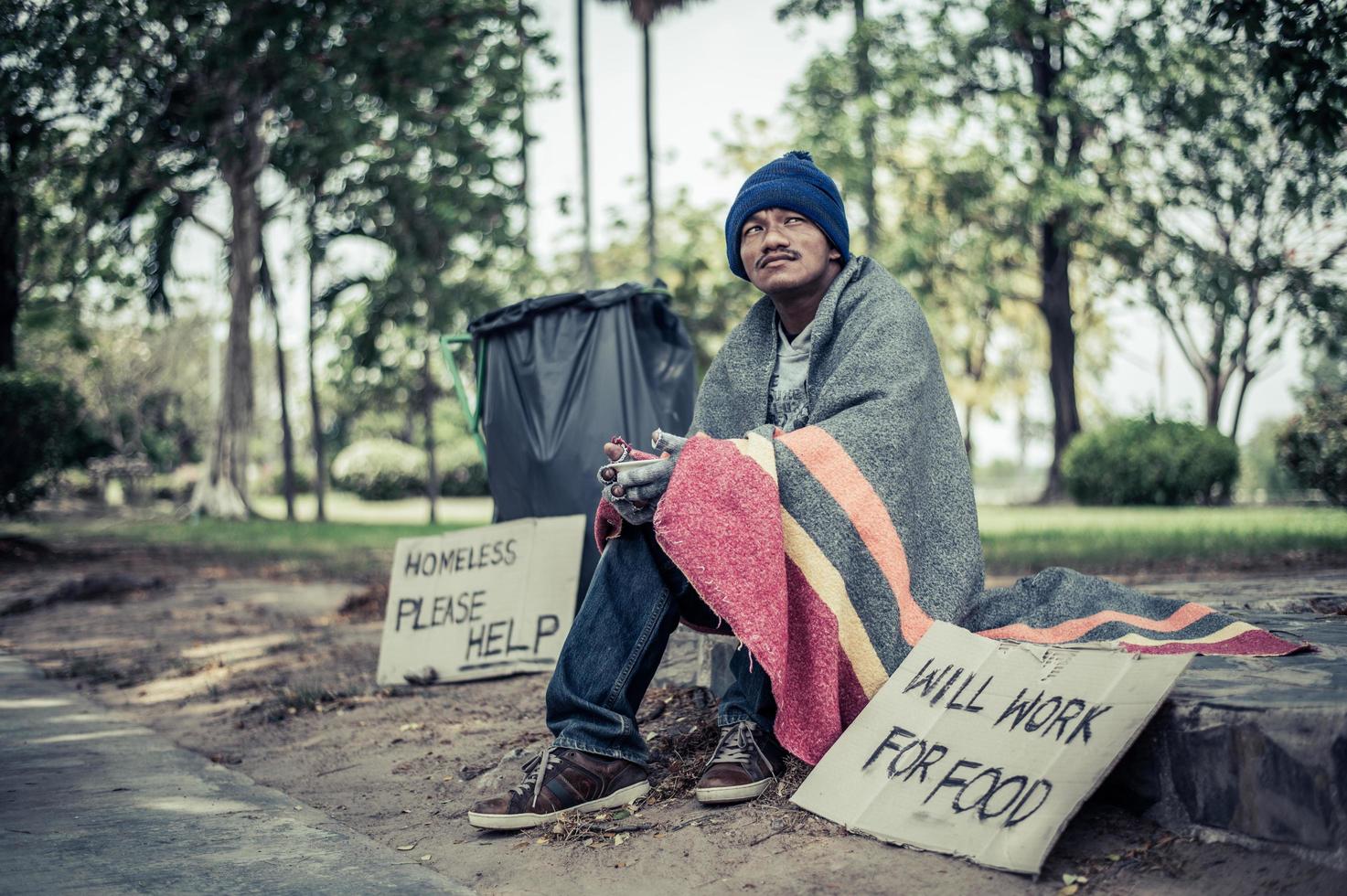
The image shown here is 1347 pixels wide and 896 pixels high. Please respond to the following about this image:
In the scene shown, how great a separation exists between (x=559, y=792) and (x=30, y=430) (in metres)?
9.82

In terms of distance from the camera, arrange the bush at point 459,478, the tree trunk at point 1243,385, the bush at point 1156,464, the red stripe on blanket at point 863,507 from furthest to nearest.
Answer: the bush at point 459,478, the tree trunk at point 1243,385, the bush at point 1156,464, the red stripe on blanket at point 863,507

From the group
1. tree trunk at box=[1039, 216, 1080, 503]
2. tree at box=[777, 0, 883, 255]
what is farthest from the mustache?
tree trunk at box=[1039, 216, 1080, 503]

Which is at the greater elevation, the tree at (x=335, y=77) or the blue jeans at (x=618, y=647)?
the tree at (x=335, y=77)

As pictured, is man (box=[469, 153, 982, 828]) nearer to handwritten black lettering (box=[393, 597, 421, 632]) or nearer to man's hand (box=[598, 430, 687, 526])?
man's hand (box=[598, 430, 687, 526])

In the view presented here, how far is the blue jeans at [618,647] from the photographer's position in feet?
8.51

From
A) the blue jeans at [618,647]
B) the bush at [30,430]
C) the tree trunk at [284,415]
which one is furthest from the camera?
the tree trunk at [284,415]

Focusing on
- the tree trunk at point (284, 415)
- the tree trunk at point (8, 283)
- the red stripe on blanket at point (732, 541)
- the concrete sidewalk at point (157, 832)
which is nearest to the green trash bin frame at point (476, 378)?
the concrete sidewalk at point (157, 832)

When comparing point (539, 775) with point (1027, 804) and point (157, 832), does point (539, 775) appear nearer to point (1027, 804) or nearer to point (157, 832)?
point (157, 832)

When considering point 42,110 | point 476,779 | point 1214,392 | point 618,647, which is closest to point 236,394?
point 42,110

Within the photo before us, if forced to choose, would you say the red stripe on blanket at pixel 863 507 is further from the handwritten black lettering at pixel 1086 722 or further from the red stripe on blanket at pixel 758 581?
the handwritten black lettering at pixel 1086 722

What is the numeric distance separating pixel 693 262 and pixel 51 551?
10.3 meters

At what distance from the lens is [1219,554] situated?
8.09m

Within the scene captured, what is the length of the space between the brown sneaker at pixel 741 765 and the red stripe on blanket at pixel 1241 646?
863mm

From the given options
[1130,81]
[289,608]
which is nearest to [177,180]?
[289,608]
